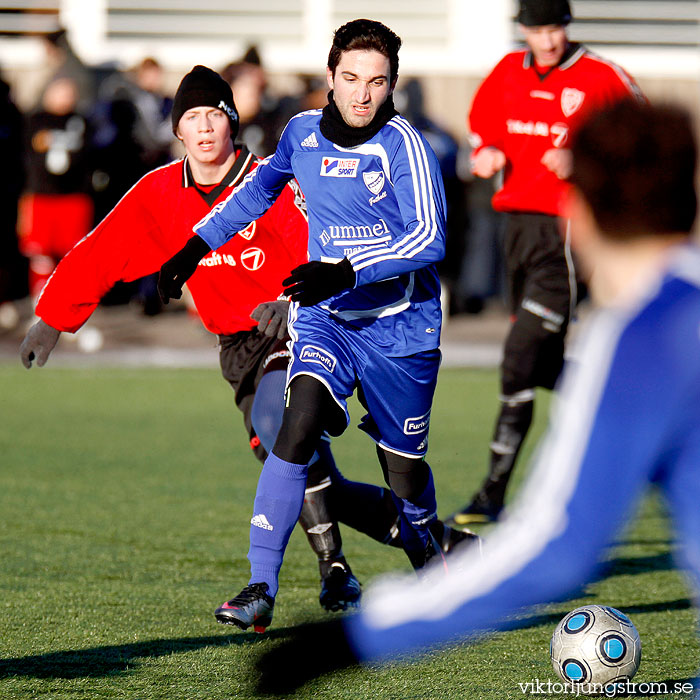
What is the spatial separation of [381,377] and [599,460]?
8.47 ft

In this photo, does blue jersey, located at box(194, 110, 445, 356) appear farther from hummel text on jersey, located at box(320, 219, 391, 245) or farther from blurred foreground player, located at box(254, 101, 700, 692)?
blurred foreground player, located at box(254, 101, 700, 692)

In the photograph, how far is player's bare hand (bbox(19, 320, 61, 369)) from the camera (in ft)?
17.1

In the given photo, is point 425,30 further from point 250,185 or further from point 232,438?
point 250,185

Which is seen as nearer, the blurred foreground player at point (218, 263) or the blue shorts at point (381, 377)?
the blue shorts at point (381, 377)

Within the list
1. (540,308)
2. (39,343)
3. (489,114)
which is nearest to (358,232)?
(39,343)

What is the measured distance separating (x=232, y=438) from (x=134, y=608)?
14.6 feet

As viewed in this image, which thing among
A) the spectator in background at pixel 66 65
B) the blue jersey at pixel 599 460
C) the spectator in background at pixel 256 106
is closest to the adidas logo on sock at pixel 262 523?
the blue jersey at pixel 599 460

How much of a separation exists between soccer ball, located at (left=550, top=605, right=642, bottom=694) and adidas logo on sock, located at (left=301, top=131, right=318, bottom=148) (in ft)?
6.34

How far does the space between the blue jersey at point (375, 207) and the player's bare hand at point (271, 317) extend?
0.17 metres

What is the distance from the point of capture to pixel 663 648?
4.45 m

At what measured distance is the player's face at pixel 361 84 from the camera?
460 centimetres

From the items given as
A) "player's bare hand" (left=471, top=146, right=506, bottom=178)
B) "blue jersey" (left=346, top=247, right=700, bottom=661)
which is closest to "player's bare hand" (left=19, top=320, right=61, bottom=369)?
"player's bare hand" (left=471, top=146, right=506, bottom=178)

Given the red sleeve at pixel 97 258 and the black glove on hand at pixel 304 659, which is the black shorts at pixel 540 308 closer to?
the red sleeve at pixel 97 258

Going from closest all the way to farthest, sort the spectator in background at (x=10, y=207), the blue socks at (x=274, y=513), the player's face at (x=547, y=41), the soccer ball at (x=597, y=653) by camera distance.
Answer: the soccer ball at (x=597, y=653)
the blue socks at (x=274, y=513)
the player's face at (x=547, y=41)
the spectator in background at (x=10, y=207)
